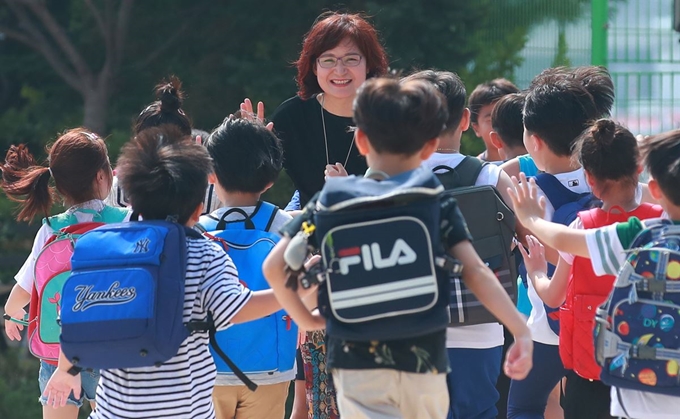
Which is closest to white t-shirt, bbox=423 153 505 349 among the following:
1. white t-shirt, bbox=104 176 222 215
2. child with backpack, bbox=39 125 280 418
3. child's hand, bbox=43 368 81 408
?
child with backpack, bbox=39 125 280 418

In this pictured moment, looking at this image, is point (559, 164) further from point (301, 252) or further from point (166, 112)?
point (166, 112)

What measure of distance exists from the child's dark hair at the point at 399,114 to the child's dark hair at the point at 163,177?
0.63 m

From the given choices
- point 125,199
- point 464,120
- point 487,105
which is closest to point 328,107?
point 464,120

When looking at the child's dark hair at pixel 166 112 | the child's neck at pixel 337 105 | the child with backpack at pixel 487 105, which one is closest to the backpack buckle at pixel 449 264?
the child's neck at pixel 337 105

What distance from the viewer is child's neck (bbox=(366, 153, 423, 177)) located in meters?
2.86

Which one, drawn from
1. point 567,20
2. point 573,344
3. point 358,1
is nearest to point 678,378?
point 573,344

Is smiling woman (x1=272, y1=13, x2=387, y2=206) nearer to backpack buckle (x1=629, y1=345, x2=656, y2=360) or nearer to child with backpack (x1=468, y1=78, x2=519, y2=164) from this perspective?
child with backpack (x1=468, y1=78, x2=519, y2=164)

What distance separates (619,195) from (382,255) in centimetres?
113

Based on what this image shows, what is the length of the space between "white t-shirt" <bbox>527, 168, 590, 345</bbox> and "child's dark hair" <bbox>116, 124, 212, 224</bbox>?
4.58 ft

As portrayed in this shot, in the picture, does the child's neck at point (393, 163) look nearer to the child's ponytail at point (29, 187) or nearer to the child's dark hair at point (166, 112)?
the child's ponytail at point (29, 187)

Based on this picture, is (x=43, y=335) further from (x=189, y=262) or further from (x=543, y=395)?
(x=543, y=395)

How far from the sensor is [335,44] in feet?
15.0

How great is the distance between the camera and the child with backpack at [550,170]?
4.00 m

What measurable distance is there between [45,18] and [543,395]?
7845mm
